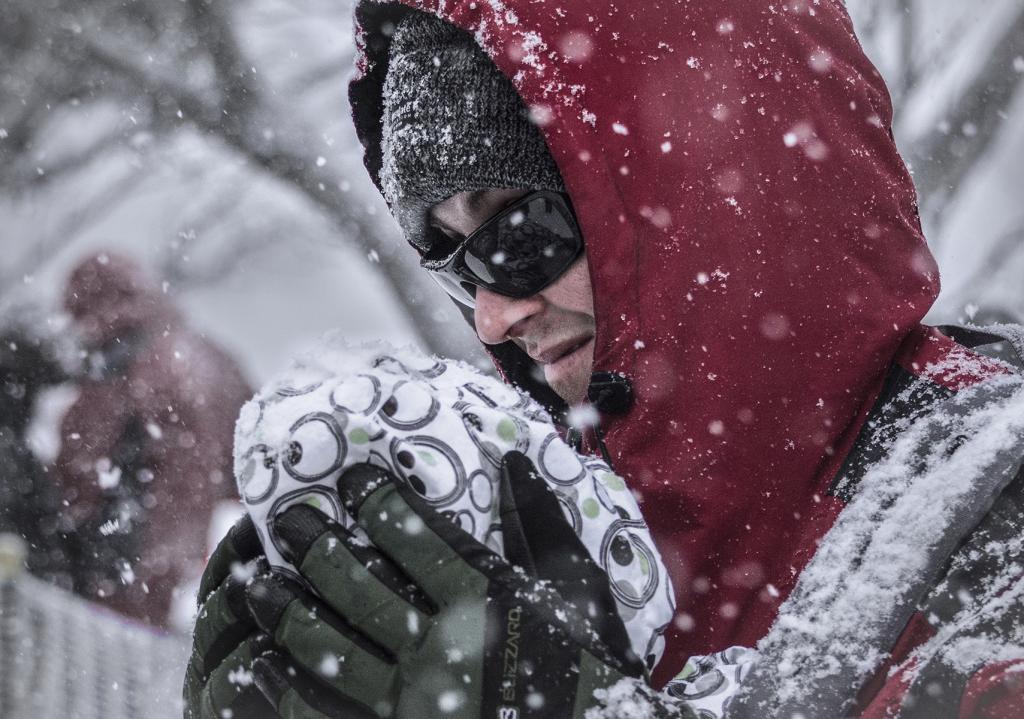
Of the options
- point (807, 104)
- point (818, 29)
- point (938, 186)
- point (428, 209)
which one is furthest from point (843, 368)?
point (938, 186)

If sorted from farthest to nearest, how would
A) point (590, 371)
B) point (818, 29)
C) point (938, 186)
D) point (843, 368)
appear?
point (938, 186) < point (590, 371) < point (818, 29) < point (843, 368)

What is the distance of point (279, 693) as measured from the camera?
106 cm

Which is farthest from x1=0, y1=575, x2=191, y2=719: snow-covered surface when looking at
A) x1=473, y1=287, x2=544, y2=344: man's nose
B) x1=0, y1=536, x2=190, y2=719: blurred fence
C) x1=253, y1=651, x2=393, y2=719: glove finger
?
x1=253, y1=651, x2=393, y2=719: glove finger

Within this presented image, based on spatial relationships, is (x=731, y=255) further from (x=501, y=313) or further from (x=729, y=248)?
(x=501, y=313)

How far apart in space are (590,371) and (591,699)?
821mm

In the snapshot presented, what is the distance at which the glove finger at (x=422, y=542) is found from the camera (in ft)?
3.46

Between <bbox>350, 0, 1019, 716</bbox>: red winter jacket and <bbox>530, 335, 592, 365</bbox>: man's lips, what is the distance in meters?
0.19

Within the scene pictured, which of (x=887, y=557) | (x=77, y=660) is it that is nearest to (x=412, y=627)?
(x=887, y=557)

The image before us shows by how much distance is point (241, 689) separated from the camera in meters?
1.13

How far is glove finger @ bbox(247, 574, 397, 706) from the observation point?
1028mm

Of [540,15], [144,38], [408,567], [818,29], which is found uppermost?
[818,29]

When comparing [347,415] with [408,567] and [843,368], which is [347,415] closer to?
[408,567]

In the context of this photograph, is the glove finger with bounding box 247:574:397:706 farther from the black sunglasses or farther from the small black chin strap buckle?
the black sunglasses

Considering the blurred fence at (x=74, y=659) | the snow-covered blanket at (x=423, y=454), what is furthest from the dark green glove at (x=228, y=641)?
the blurred fence at (x=74, y=659)
